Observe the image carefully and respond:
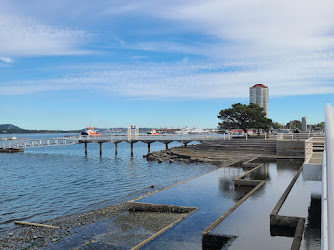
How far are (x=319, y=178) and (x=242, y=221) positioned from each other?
3080mm

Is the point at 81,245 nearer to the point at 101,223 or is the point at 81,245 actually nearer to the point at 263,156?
the point at 101,223

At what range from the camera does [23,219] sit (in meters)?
15.3

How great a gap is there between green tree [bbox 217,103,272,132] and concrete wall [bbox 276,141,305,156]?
20.2m

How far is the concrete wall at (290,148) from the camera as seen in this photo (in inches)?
1182

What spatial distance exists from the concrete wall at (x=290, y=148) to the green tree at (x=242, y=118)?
796 inches

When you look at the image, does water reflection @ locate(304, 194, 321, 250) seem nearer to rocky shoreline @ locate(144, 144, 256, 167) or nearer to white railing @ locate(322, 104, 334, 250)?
white railing @ locate(322, 104, 334, 250)

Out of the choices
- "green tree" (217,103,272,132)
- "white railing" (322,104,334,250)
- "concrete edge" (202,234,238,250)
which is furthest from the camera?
"green tree" (217,103,272,132)

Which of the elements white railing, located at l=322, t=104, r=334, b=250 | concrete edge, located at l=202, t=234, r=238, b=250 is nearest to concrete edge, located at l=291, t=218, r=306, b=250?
concrete edge, located at l=202, t=234, r=238, b=250

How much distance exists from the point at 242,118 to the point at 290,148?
70.6ft

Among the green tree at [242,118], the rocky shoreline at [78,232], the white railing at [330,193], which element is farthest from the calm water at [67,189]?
the green tree at [242,118]

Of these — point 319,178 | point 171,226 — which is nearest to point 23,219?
point 171,226

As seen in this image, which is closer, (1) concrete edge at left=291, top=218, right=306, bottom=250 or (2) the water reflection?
(1) concrete edge at left=291, top=218, right=306, bottom=250

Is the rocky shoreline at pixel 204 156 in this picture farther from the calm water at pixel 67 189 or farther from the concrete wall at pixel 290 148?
the concrete wall at pixel 290 148

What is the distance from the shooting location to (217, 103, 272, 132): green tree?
51.1 meters
